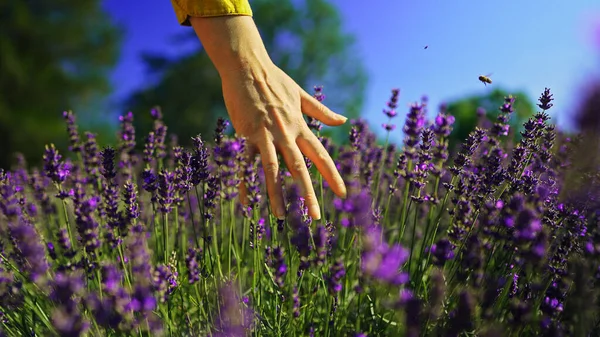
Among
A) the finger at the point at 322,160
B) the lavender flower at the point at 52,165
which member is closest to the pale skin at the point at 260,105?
the finger at the point at 322,160

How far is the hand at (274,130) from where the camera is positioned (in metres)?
1.94

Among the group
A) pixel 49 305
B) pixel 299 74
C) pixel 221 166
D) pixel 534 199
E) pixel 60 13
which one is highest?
pixel 60 13

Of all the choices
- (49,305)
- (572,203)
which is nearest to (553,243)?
(572,203)

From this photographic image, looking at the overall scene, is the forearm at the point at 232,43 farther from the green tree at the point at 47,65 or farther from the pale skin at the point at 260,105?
the green tree at the point at 47,65

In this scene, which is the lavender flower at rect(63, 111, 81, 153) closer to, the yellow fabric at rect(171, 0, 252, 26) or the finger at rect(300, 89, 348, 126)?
the yellow fabric at rect(171, 0, 252, 26)

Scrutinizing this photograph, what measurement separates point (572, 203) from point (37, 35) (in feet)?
57.8

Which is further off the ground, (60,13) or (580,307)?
(60,13)

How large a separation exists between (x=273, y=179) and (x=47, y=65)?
16.8 meters

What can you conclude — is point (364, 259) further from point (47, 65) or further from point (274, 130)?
point (47, 65)

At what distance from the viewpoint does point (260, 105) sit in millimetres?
2008

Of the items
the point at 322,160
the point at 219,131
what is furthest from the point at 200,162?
the point at 322,160

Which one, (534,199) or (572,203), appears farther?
(572,203)

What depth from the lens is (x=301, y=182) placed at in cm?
196

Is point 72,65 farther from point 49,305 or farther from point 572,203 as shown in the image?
point 572,203
